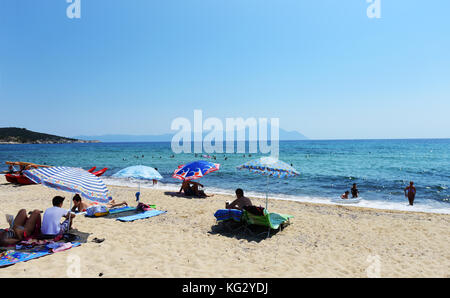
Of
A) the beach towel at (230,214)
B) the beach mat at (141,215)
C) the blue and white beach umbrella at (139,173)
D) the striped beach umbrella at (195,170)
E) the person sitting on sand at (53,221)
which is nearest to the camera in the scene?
the person sitting on sand at (53,221)

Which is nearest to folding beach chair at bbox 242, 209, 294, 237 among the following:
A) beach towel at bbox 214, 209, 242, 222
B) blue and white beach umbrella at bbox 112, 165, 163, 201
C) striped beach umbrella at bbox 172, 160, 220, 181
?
beach towel at bbox 214, 209, 242, 222

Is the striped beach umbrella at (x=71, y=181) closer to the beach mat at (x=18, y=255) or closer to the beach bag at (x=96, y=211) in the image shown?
the beach mat at (x=18, y=255)

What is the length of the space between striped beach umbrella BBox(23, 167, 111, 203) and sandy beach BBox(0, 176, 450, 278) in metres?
1.33

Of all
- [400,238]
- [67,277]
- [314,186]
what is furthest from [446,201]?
[67,277]

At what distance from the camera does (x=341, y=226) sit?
8805 millimetres

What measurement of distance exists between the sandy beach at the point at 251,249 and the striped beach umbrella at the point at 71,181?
133 cm

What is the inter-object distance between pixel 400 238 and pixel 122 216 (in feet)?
30.5

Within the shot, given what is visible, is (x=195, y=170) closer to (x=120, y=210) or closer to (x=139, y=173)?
(x=139, y=173)

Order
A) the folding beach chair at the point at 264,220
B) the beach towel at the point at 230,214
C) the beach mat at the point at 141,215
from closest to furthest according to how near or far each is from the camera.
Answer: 1. the folding beach chair at the point at 264,220
2. the beach towel at the point at 230,214
3. the beach mat at the point at 141,215

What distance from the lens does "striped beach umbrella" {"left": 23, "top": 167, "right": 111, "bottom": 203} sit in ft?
18.2

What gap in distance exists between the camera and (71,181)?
229 inches

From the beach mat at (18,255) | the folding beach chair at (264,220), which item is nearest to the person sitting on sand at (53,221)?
the beach mat at (18,255)

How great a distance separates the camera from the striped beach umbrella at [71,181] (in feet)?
18.2
